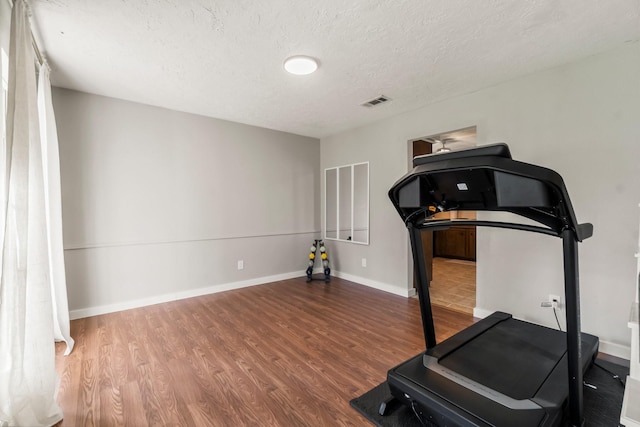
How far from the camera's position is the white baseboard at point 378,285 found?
3768 millimetres

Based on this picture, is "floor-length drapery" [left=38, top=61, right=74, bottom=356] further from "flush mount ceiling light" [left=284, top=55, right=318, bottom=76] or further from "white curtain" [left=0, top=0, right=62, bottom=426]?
"flush mount ceiling light" [left=284, top=55, right=318, bottom=76]

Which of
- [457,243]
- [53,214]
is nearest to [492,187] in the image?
[53,214]

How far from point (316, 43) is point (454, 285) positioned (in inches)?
153

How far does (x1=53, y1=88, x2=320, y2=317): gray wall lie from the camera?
121 inches

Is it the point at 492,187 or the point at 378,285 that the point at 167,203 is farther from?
the point at 492,187

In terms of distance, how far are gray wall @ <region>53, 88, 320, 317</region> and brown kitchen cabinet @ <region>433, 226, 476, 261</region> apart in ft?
12.8

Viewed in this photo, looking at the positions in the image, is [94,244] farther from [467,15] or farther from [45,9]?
[467,15]

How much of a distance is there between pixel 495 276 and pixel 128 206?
4114 mm

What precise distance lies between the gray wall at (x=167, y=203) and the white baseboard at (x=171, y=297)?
0.01 m

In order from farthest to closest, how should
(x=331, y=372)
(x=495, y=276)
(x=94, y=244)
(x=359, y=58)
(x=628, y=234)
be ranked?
(x=94, y=244) → (x=495, y=276) → (x=359, y=58) → (x=628, y=234) → (x=331, y=372)

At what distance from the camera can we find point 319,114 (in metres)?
3.75

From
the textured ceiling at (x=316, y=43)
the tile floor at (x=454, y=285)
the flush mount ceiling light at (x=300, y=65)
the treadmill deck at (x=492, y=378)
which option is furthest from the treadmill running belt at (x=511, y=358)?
the flush mount ceiling light at (x=300, y=65)

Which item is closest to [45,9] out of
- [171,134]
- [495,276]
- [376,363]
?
[171,134]

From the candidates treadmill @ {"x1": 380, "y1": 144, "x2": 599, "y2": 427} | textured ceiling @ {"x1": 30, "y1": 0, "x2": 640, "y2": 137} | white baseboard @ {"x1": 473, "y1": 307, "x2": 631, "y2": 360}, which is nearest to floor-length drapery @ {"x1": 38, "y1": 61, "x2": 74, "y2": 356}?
textured ceiling @ {"x1": 30, "y1": 0, "x2": 640, "y2": 137}
